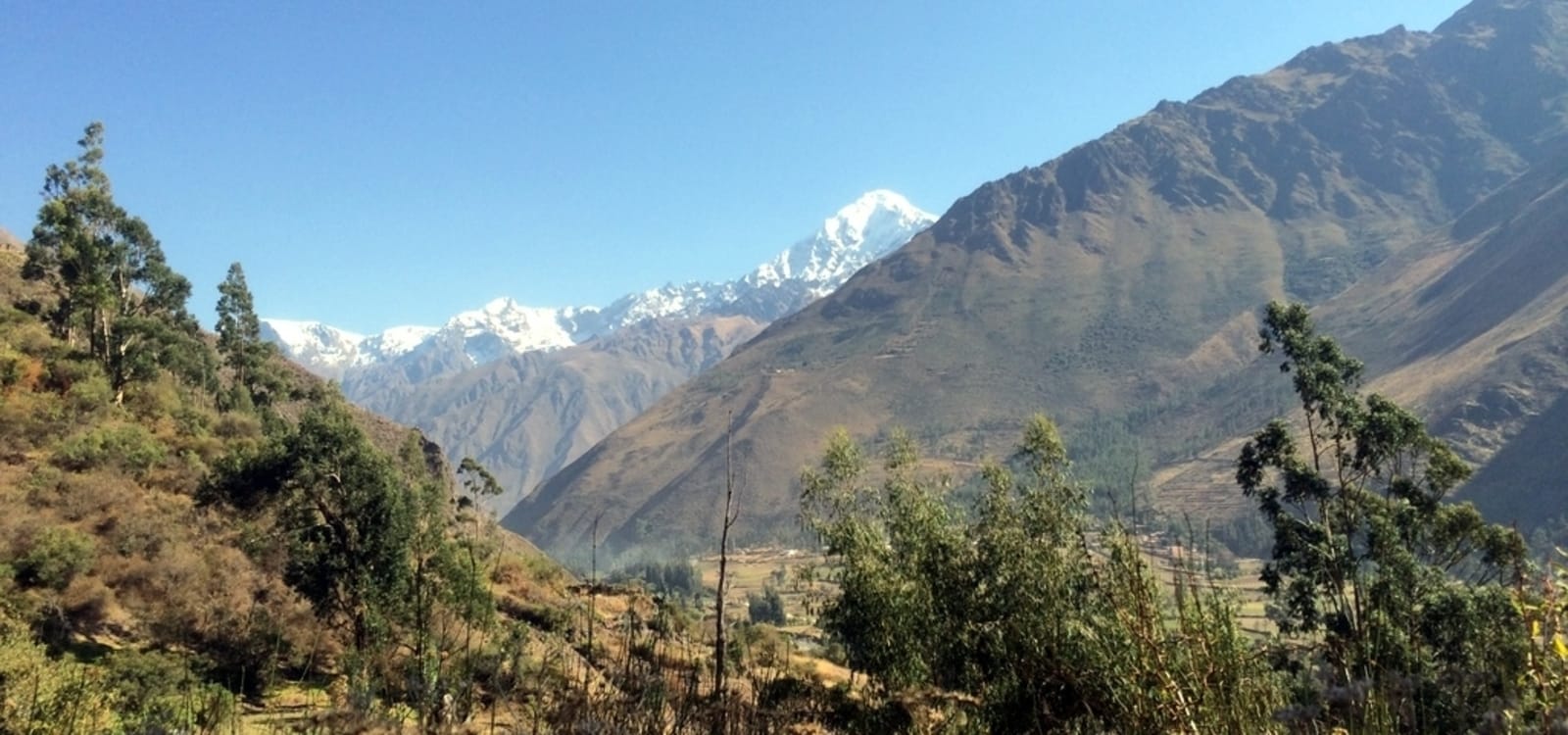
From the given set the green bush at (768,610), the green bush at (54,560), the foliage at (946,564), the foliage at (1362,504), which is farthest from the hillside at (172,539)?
the green bush at (768,610)

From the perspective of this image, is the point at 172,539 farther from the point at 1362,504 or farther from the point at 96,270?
the point at 1362,504

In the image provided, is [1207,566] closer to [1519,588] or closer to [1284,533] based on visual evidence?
[1519,588]

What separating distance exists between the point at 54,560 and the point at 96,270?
26887 mm

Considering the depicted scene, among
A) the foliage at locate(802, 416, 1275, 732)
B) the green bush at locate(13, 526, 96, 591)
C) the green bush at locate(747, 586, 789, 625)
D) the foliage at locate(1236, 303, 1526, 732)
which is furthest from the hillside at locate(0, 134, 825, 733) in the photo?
the green bush at locate(747, 586, 789, 625)

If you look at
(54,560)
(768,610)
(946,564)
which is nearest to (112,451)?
(54,560)

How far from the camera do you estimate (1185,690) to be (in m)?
4.51

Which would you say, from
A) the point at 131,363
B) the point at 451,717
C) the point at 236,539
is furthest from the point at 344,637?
the point at 451,717

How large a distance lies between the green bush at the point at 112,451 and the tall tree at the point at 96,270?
8.51 m

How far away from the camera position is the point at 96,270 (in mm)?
47781

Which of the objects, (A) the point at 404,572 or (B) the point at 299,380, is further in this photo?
(B) the point at 299,380

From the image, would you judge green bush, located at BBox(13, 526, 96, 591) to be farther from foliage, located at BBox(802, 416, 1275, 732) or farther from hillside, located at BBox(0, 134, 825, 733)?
foliage, located at BBox(802, 416, 1275, 732)

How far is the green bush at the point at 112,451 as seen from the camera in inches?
1426

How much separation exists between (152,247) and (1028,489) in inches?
2503

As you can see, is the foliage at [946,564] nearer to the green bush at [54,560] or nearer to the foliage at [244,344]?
the green bush at [54,560]
